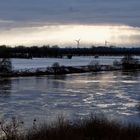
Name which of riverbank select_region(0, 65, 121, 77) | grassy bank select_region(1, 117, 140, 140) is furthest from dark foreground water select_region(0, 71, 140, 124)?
riverbank select_region(0, 65, 121, 77)

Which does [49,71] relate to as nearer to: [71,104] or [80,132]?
[71,104]

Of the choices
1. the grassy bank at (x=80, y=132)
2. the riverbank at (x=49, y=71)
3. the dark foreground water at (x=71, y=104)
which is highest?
the grassy bank at (x=80, y=132)

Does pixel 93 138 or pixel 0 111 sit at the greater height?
pixel 93 138

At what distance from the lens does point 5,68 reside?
70375 mm

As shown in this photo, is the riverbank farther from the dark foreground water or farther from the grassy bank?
the grassy bank

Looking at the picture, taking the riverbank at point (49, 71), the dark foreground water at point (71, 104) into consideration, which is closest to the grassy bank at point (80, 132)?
the dark foreground water at point (71, 104)

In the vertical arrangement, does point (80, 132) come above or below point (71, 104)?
above

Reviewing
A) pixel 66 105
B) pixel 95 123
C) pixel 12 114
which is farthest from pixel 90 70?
pixel 95 123

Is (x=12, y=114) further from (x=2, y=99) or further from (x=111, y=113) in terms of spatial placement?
(x=2, y=99)

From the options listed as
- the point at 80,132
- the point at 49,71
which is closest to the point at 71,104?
the point at 80,132

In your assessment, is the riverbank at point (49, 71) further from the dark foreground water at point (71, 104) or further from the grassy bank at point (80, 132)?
the grassy bank at point (80, 132)

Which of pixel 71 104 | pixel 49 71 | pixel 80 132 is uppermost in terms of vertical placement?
pixel 80 132

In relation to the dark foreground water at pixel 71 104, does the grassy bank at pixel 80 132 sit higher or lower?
higher

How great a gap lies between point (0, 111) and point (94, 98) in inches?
404
